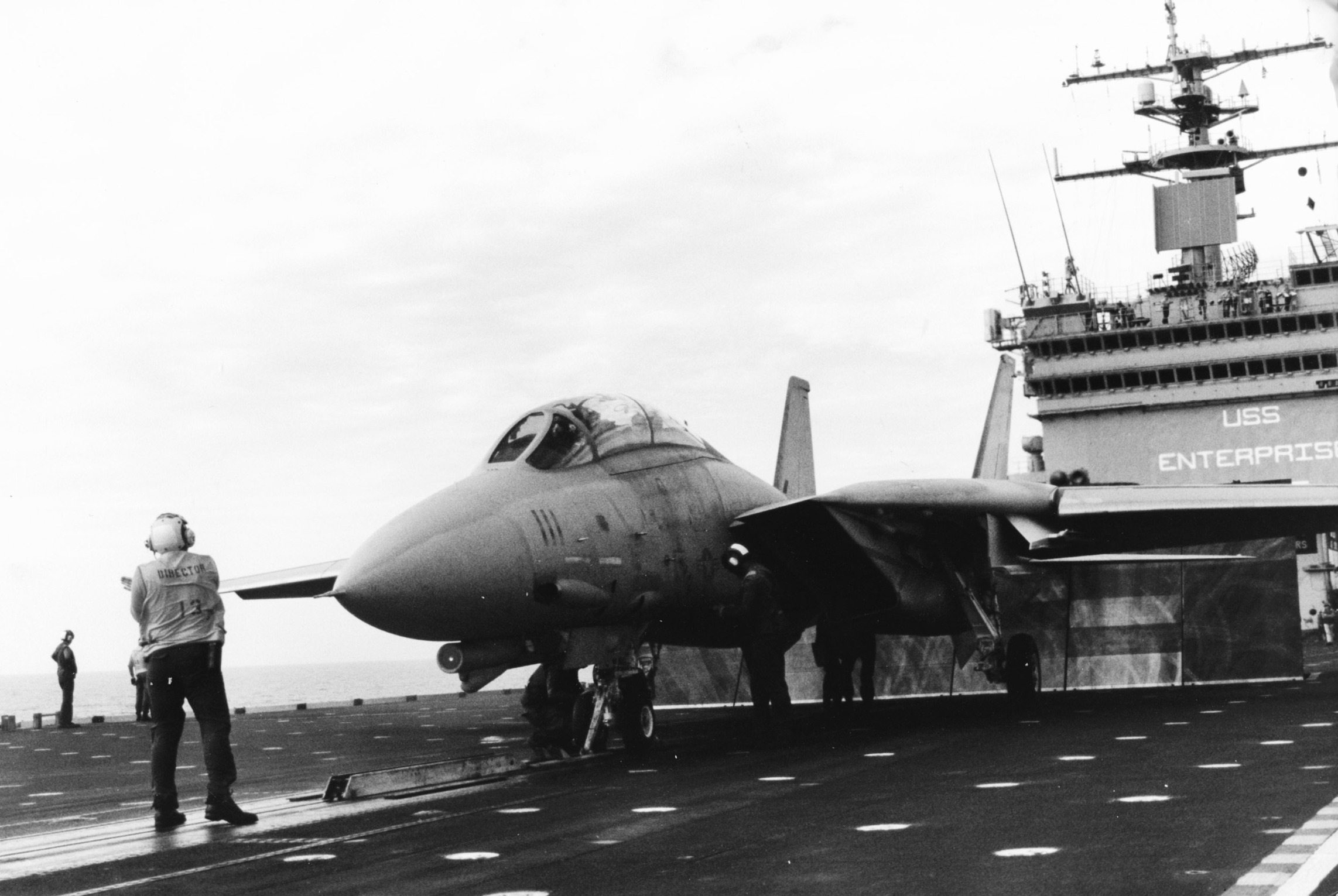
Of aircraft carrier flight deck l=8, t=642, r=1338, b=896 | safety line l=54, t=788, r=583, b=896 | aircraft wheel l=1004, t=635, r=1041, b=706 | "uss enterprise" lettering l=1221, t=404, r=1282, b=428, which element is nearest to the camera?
aircraft carrier flight deck l=8, t=642, r=1338, b=896

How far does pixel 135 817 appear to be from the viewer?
845cm

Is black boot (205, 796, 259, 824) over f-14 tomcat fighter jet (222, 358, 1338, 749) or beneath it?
beneath

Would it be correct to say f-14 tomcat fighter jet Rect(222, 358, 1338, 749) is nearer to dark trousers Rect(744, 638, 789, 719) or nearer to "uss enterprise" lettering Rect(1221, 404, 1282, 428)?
dark trousers Rect(744, 638, 789, 719)

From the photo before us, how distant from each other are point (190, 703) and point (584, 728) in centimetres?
411

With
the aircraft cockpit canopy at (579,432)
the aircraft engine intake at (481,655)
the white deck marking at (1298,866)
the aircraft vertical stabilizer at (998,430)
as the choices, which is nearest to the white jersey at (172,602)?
the aircraft engine intake at (481,655)

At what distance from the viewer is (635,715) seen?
37.2 feet

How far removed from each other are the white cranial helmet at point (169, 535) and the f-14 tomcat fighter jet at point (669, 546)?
138cm

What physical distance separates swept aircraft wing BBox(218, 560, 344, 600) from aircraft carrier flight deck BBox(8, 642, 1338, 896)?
4.12m

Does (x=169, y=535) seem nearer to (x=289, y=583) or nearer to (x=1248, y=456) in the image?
(x=289, y=583)

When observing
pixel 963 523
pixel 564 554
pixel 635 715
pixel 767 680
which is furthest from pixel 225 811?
pixel 963 523

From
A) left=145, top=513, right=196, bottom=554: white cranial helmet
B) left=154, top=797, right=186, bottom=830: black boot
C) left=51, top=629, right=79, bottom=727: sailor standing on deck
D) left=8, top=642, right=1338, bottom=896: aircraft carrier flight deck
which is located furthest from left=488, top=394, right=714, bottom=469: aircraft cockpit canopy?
left=51, top=629, right=79, bottom=727: sailor standing on deck

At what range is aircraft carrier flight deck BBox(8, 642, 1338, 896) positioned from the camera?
5172 mm

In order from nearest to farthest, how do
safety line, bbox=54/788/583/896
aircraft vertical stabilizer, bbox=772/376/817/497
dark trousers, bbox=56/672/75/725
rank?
safety line, bbox=54/788/583/896 → aircraft vertical stabilizer, bbox=772/376/817/497 → dark trousers, bbox=56/672/75/725

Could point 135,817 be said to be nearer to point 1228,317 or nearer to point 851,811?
point 851,811
